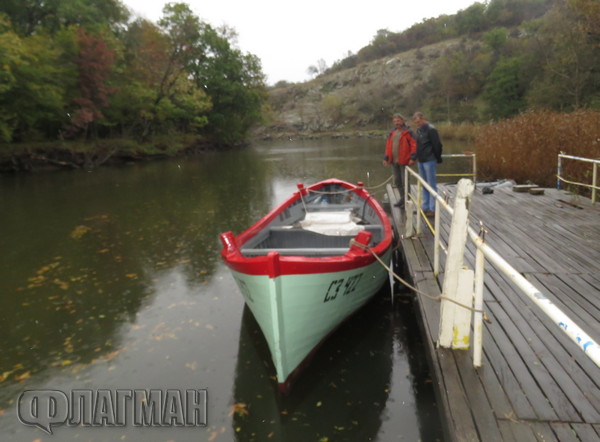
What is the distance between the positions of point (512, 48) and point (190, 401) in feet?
258

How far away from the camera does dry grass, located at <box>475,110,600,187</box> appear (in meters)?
10.7

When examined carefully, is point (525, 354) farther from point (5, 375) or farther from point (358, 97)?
point (358, 97)

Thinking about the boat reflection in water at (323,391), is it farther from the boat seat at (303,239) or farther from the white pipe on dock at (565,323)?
the white pipe on dock at (565,323)

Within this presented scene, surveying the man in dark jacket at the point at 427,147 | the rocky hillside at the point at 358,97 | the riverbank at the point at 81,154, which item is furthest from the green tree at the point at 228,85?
the man in dark jacket at the point at 427,147

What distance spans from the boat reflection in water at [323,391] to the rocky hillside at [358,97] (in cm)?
7704

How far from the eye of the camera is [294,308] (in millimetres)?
4211

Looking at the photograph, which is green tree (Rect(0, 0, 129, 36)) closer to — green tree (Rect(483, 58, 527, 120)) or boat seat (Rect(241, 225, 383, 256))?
boat seat (Rect(241, 225, 383, 256))

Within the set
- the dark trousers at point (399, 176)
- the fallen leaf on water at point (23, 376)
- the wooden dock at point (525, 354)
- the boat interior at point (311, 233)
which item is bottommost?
the fallen leaf on water at point (23, 376)

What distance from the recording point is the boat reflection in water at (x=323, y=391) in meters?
3.83

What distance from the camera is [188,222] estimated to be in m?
12.3

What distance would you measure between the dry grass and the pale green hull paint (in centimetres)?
858

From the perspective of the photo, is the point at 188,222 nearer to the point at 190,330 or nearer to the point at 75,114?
the point at 190,330

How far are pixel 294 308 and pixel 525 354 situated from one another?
211 cm

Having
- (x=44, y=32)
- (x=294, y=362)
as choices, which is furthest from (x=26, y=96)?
(x=294, y=362)
